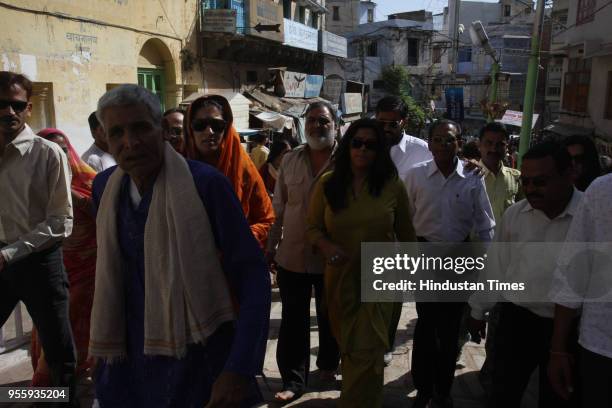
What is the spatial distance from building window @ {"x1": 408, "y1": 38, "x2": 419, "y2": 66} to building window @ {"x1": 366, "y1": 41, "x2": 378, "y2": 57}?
2.90 meters

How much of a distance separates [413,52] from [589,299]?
39.0 m

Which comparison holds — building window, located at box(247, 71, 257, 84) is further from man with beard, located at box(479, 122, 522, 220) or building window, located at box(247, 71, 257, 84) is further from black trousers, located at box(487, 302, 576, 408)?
black trousers, located at box(487, 302, 576, 408)

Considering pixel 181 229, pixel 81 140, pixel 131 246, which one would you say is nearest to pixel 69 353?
pixel 131 246

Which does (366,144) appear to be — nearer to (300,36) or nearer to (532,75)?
(532,75)

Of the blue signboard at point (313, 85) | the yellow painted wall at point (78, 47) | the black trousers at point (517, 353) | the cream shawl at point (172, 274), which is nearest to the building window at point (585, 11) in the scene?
the blue signboard at point (313, 85)

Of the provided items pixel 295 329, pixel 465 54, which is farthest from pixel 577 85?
pixel 465 54

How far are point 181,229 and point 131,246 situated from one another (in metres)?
0.25

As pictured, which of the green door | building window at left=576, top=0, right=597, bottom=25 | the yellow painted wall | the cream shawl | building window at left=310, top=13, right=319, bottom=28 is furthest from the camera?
building window at left=310, top=13, right=319, bottom=28

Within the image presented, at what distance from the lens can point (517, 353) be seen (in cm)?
233

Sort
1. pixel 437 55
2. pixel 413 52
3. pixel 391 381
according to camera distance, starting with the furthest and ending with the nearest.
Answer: pixel 437 55 < pixel 413 52 < pixel 391 381

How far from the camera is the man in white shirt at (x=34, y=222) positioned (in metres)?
2.60

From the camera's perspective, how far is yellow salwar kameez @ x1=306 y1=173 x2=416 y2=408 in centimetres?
256

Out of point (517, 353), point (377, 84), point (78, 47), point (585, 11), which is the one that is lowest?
point (517, 353)

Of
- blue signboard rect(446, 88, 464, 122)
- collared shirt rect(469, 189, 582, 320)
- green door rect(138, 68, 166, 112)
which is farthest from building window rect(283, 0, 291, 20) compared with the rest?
collared shirt rect(469, 189, 582, 320)
